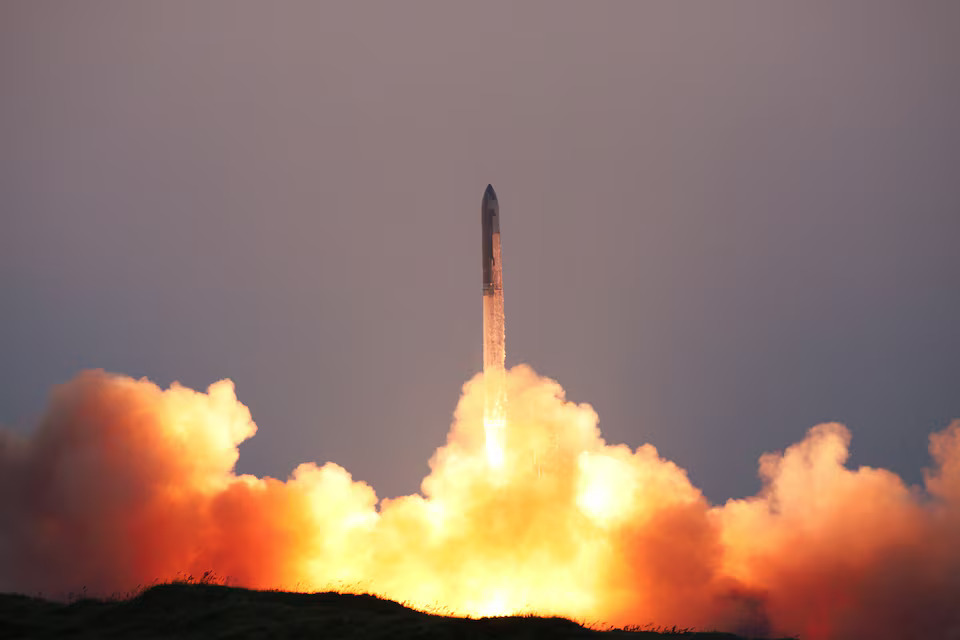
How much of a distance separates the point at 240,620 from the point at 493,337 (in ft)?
131

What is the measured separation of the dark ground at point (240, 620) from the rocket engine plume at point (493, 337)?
110 feet

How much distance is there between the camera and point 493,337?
81.0 meters

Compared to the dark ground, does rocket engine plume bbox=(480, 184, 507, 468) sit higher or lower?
higher

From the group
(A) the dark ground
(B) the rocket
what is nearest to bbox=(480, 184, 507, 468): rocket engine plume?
(B) the rocket

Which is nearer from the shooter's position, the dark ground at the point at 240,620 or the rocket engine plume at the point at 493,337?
the dark ground at the point at 240,620

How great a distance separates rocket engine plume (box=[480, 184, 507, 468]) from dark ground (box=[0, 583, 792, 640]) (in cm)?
3350

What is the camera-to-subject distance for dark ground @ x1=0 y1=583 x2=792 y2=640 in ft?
140

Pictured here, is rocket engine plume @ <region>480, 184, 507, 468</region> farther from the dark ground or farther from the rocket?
the dark ground

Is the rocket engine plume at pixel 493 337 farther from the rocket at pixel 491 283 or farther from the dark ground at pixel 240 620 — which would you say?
the dark ground at pixel 240 620

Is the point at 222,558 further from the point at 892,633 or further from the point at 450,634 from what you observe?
the point at 892,633

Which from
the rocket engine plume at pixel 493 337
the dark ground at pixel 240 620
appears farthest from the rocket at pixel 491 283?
the dark ground at pixel 240 620

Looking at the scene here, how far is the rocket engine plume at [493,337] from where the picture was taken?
8100cm

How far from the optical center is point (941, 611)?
243 ft

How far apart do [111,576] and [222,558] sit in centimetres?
758
